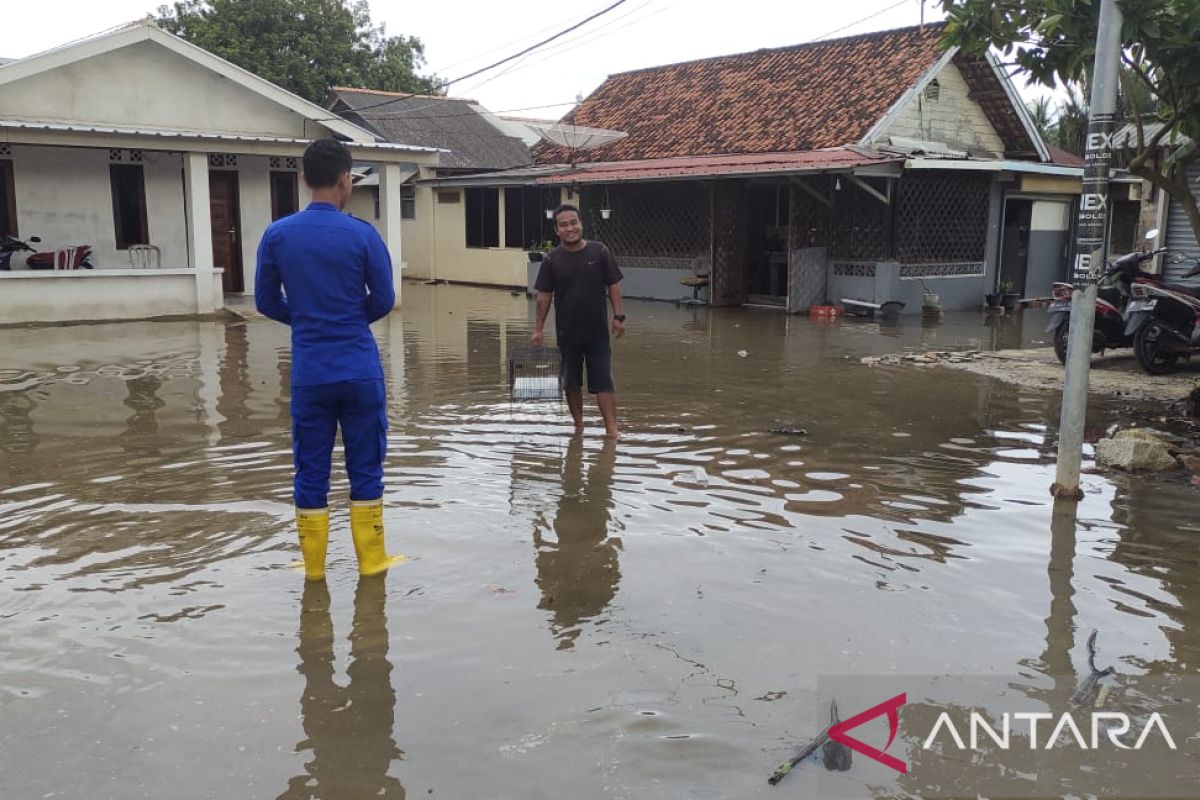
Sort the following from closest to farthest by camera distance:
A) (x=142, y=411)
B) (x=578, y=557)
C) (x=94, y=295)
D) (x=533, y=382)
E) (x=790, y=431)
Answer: (x=578, y=557), (x=790, y=431), (x=142, y=411), (x=533, y=382), (x=94, y=295)

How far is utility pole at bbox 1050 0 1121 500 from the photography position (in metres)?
5.21

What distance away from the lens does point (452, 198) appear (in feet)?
78.1

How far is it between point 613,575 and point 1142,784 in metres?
2.21

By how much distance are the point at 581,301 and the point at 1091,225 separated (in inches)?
123

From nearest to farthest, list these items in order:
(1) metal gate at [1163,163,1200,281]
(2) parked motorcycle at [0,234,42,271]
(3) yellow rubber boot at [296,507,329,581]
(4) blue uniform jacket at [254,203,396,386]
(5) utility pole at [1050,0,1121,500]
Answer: (4) blue uniform jacket at [254,203,396,386] → (3) yellow rubber boot at [296,507,329,581] → (5) utility pole at [1050,0,1121,500] → (1) metal gate at [1163,163,1200,281] → (2) parked motorcycle at [0,234,42,271]

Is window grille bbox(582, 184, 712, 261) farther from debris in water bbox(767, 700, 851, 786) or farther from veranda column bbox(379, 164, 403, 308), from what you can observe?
debris in water bbox(767, 700, 851, 786)

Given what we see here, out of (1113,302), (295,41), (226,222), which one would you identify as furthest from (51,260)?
(295,41)

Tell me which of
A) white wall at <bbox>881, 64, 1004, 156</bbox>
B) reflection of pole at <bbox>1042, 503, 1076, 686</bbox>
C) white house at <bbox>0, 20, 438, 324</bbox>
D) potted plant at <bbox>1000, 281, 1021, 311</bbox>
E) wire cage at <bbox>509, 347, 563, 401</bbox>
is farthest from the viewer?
potted plant at <bbox>1000, 281, 1021, 311</bbox>

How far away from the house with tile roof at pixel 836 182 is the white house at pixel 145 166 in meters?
4.91

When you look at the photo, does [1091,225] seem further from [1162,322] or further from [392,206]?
[392,206]

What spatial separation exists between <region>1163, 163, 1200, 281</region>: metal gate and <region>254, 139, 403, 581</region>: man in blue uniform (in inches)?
475

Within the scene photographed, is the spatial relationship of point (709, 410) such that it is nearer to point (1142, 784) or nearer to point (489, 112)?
point (1142, 784)

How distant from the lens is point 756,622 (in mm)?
3900

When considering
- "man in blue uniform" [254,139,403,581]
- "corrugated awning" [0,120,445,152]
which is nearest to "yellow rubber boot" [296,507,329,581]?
"man in blue uniform" [254,139,403,581]
